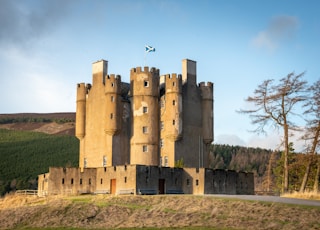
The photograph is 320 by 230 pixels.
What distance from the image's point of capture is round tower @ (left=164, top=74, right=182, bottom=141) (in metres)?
57.7

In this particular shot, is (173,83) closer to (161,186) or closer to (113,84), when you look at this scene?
(113,84)

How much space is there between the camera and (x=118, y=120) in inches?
2306

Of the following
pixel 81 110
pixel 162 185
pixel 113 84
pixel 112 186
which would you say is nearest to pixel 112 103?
pixel 113 84

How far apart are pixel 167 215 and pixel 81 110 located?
30981mm

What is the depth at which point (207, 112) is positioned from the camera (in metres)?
61.1

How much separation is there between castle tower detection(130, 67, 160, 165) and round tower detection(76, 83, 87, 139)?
6692 millimetres

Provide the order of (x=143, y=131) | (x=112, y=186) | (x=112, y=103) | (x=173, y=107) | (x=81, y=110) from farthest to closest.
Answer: (x=81, y=110) → (x=112, y=103) → (x=143, y=131) → (x=173, y=107) → (x=112, y=186)

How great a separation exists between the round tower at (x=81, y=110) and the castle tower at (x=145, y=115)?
6.69m

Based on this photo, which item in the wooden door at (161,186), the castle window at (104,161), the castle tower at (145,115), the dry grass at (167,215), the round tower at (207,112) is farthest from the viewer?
the round tower at (207,112)

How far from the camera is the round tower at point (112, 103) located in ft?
191

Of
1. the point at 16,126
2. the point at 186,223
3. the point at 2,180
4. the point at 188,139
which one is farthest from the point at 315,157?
the point at 16,126

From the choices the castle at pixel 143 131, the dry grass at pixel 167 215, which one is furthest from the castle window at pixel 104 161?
the dry grass at pixel 167 215

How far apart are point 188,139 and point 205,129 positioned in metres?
2.77

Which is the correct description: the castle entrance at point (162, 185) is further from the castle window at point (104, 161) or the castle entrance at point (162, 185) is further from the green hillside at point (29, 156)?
the green hillside at point (29, 156)
